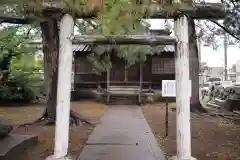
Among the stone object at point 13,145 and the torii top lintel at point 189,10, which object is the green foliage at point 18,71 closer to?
the stone object at point 13,145

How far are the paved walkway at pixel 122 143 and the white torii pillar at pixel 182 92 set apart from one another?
750 mm

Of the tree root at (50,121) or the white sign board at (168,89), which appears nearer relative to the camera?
the white sign board at (168,89)

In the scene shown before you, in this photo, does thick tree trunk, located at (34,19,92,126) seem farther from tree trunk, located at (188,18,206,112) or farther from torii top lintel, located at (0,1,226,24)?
tree trunk, located at (188,18,206,112)

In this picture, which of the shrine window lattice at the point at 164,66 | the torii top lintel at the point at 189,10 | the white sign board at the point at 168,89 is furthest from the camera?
the shrine window lattice at the point at 164,66

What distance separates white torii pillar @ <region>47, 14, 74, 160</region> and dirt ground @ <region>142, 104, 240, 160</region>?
8.29ft

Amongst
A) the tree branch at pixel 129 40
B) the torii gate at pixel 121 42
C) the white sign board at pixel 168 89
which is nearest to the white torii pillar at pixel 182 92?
the torii gate at pixel 121 42

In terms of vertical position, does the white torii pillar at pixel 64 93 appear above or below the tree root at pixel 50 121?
above

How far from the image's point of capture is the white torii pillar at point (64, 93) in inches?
280

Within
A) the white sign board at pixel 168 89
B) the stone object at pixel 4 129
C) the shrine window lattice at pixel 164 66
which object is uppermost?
the shrine window lattice at pixel 164 66

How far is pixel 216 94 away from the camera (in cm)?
2575

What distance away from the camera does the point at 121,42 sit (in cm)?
734

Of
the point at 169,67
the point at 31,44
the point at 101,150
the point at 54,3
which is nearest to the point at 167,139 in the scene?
the point at 101,150

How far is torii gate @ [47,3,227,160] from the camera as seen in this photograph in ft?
23.4

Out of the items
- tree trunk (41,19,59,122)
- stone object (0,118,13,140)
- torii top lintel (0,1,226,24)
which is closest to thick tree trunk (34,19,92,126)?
tree trunk (41,19,59,122)
